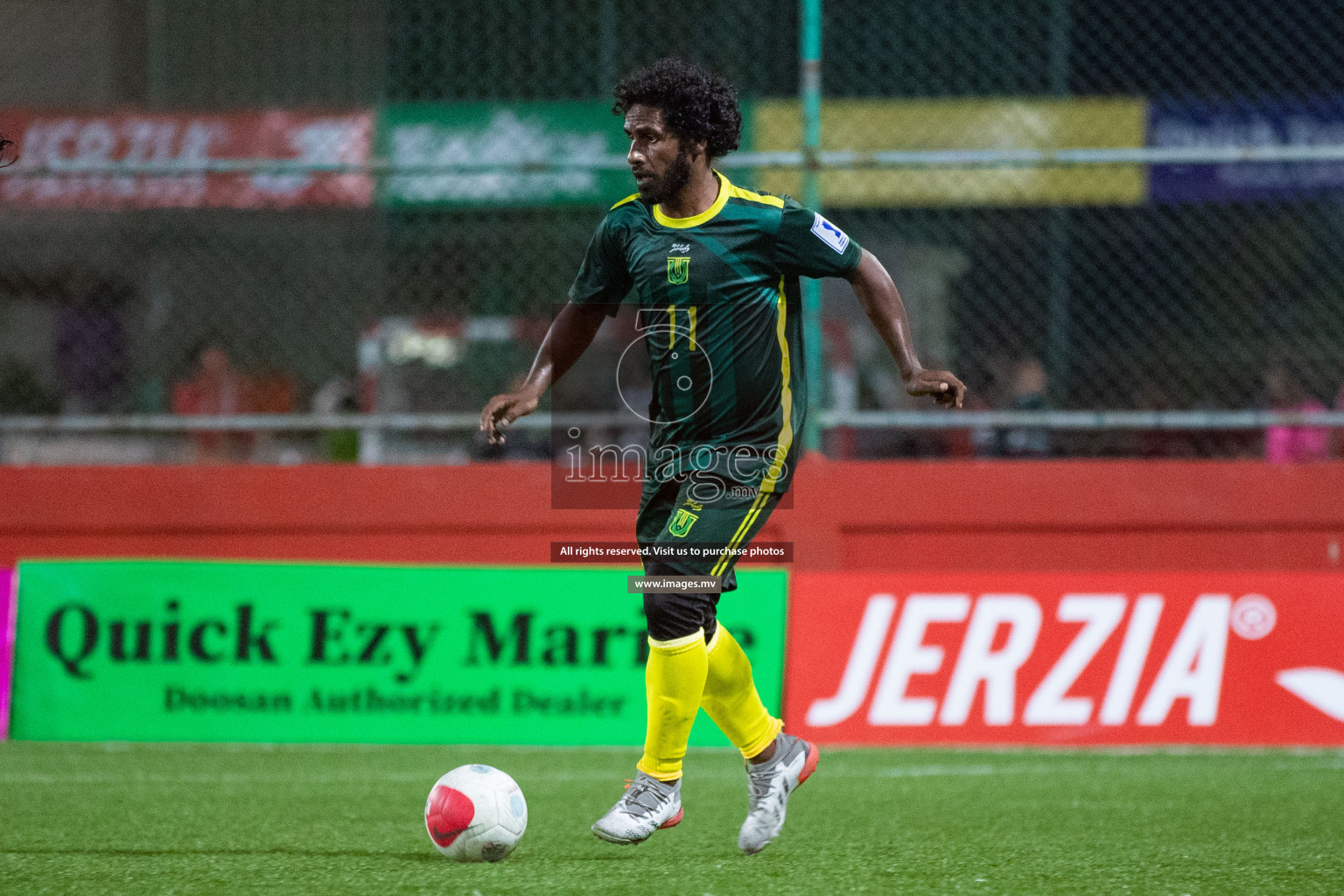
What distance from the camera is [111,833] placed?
4.61 m

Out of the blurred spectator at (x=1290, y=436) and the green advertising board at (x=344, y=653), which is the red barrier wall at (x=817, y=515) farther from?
the green advertising board at (x=344, y=653)

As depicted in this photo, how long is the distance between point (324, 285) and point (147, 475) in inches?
91.7

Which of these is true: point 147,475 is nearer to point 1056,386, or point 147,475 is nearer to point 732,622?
point 732,622

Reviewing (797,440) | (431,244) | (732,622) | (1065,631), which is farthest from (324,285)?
(797,440)

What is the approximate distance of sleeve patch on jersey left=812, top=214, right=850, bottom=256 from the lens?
14.1 ft

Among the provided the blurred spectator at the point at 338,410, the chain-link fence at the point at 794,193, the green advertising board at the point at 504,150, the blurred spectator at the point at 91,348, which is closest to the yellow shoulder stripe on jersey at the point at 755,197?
the chain-link fence at the point at 794,193

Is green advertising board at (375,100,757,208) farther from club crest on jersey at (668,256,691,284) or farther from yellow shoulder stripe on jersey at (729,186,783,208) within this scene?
club crest on jersey at (668,256,691,284)

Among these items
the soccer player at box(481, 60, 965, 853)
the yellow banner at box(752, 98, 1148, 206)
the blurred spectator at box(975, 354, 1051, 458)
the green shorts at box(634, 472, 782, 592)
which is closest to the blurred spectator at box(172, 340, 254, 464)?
the yellow banner at box(752, 98, 1148, 206)

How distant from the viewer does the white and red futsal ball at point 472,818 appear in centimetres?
399

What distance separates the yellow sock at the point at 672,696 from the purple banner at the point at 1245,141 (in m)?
5.60

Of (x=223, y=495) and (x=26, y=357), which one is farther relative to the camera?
(x=26, y=357)

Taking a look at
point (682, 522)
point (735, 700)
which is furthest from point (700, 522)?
point (735, 700)

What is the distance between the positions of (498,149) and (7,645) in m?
4.48

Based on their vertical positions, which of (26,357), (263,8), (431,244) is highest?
(263,8)
